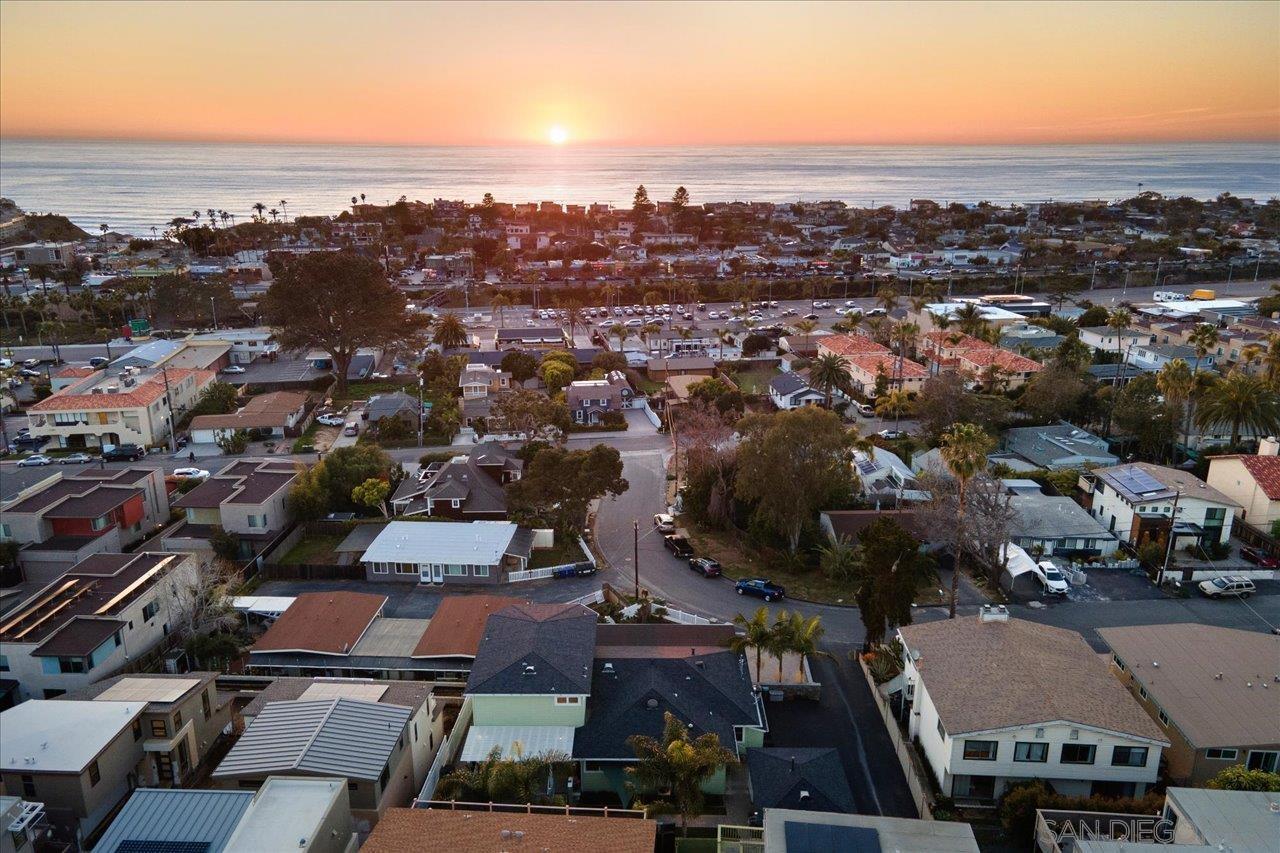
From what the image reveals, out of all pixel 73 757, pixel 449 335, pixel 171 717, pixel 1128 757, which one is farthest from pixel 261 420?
pixel 1128 757

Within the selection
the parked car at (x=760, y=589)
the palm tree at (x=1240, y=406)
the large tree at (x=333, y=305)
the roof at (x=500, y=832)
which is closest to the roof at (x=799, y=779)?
the roof at (x=500, y=832)

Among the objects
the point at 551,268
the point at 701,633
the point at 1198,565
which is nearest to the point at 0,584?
the point at 701,633

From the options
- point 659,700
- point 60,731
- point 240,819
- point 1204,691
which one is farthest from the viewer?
point 659,700

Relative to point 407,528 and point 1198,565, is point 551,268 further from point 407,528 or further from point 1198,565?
Answer: point 1198,565

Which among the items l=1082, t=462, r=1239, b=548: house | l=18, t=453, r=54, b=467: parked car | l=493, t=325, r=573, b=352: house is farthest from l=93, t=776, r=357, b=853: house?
l=493, t=325, r=573, b=352: house

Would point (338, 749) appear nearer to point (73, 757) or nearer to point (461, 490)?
point (73, 757)

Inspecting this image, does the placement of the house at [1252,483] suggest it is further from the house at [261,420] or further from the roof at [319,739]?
the house at [261,420]
